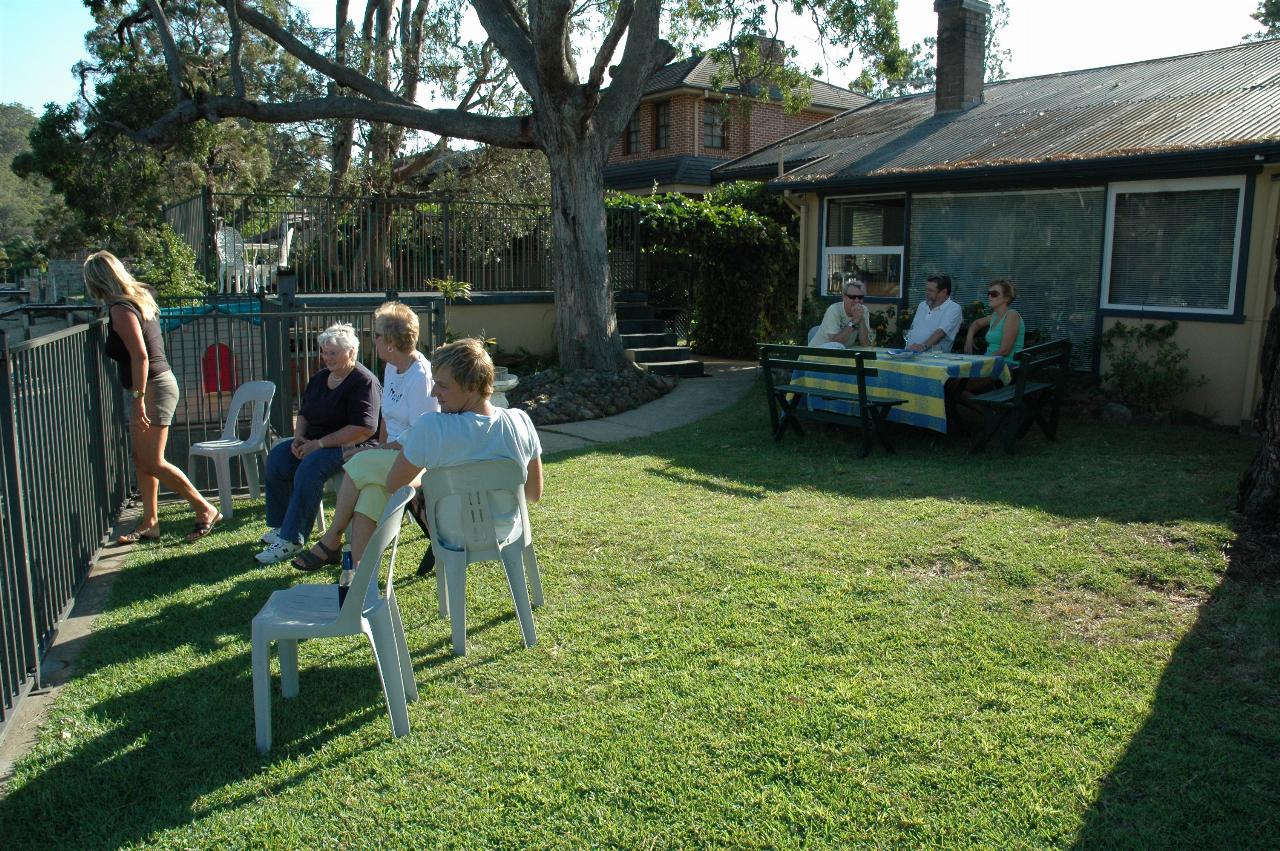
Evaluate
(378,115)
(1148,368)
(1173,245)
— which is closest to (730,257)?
(378,115)

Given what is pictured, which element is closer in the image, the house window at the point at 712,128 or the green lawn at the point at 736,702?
the green lawn at the point at 736,702

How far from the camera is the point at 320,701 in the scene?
13.3 ft

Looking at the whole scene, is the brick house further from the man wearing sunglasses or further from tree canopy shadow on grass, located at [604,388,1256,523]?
tree canopy shadow on grass, located at [604,388,1256,523]

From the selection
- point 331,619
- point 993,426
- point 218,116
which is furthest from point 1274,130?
point 218,116

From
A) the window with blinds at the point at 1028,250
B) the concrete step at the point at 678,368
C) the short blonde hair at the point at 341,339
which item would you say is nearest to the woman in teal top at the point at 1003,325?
the window with blinds at the point at 1028,250

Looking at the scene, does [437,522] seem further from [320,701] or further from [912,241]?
[912,241]

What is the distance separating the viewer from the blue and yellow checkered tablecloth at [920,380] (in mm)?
8602

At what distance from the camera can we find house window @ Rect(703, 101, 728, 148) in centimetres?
2703

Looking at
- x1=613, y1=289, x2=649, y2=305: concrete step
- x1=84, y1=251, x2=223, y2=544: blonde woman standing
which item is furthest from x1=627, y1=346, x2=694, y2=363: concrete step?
x1=84, y1=251, x2=223, y2=544: blonde woman standing

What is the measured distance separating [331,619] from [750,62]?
12.7 m

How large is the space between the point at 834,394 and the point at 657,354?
5.63 metres

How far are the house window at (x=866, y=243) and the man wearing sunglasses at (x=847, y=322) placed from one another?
3512mm

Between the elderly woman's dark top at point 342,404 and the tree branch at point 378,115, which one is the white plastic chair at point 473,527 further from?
the tree branch at point 378,115

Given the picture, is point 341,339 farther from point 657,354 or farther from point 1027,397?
point 657,354
